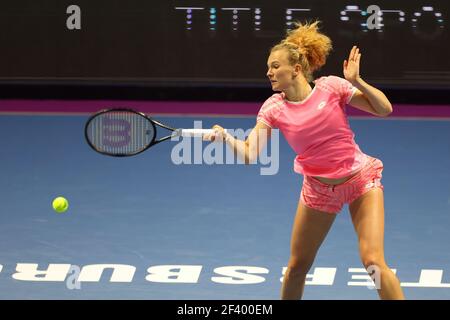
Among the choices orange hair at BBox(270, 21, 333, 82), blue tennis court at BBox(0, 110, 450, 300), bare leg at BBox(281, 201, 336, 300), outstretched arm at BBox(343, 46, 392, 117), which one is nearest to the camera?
outstretched arm at BBox(343, 46, 392, 117)

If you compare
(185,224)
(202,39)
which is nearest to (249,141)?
(185,224)

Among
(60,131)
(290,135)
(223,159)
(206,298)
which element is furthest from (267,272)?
(60,131)

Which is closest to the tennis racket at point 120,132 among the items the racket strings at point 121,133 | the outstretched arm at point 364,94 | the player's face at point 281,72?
the racket strings at point 121,133

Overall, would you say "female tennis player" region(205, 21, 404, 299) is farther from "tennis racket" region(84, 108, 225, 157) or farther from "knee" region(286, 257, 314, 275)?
"tennis racket" region(84, 108, 225, 157)

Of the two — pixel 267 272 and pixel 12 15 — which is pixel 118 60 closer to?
pixel 12 15

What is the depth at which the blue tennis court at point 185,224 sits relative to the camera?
22.8 ft

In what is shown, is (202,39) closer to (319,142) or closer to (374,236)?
(319,142)

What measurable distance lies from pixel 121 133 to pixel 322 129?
1.20 metres

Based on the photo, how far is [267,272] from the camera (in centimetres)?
719

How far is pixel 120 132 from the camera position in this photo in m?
6.29

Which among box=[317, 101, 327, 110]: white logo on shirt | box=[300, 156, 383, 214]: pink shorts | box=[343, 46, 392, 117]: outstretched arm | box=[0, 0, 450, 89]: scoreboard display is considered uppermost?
box=[343, 46, 392, 117]: outstretched arm

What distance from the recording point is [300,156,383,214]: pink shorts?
229 inches

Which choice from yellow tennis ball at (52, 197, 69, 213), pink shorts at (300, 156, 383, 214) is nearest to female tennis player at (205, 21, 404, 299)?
pink shorts at (300, 156, 383, 214)

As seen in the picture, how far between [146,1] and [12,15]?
163cm
